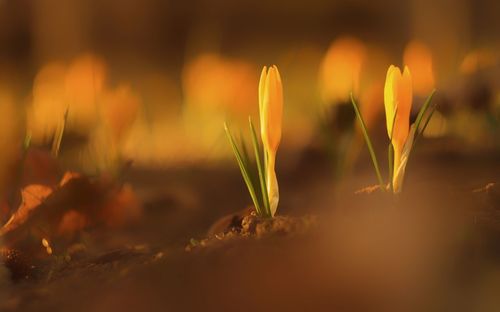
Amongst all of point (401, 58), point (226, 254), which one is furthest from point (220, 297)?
point (401, 58)

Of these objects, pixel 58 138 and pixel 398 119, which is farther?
pixel 58 138

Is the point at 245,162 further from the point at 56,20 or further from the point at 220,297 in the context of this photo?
the point at 56,20

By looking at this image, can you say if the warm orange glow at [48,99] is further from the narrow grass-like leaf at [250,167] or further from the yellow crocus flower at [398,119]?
the yellow crocus flower at [398,119]

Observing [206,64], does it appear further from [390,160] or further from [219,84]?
[390,160]

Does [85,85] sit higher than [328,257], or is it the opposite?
[85,85]

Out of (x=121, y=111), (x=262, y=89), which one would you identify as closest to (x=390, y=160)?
(x=262, y=89)

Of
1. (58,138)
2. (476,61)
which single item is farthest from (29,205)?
(476,61)
